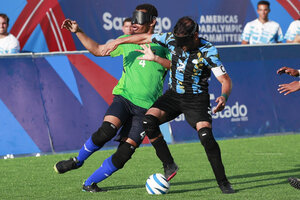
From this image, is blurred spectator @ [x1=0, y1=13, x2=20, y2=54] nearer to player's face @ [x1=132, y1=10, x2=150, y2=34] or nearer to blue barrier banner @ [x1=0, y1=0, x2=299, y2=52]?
blue barrier banner @ [x1=0, y1=0, x2=299, y2=52]

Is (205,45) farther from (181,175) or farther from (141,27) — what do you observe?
(181,175)

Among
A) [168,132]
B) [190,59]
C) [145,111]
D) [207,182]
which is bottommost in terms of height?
[168,132]

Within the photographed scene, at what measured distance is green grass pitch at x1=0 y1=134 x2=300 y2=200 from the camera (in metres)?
7.99

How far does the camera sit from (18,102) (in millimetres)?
12430

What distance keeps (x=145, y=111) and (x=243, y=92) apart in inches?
270

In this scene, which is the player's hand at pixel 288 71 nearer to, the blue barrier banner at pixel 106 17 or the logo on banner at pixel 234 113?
the logo on banner at pixel 234 113

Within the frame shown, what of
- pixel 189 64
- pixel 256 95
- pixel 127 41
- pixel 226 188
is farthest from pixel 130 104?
pixel 256 95

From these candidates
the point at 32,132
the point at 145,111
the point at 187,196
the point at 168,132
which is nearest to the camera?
the point at 187,196

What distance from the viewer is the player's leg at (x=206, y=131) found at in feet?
26.0

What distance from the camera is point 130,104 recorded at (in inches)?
330

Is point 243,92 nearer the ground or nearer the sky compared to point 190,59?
nearer the ground

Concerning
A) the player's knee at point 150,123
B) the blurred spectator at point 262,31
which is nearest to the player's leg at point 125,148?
the player's knee at point 150,123

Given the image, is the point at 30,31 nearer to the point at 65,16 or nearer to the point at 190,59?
the point at 65,16

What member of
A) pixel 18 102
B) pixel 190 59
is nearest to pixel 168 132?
pixel 18 102
